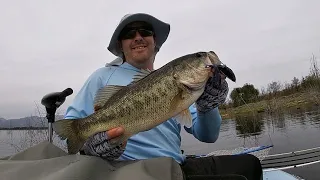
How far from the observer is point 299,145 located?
1705 cm

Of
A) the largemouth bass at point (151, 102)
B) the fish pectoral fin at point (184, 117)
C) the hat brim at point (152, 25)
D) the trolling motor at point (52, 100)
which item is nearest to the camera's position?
the largemouth bass at point (151, 102)

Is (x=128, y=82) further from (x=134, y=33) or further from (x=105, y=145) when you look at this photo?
(x=105, y=145)

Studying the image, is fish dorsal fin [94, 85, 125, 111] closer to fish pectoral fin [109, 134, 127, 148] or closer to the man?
the man

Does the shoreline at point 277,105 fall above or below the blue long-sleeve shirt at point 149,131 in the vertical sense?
below

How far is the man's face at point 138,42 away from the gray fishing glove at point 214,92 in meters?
1.14

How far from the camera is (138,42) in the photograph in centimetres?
401

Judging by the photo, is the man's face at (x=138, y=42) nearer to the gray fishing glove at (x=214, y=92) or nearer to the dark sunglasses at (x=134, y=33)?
the dark sunglasses at (x=134, y=33)

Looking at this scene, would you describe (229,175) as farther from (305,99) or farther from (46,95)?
(305,99)

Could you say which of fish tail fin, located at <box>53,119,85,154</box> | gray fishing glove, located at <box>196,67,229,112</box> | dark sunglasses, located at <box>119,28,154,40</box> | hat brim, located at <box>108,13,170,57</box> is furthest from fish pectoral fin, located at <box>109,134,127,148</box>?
hat brim, located at <box>108,13,170,57</box>

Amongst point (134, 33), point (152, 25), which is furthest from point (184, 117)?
point (152, 25)

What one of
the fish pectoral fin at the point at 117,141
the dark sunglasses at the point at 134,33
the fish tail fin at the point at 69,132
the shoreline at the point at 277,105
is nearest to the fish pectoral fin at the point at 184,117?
the fish pectoral fin at the point at 117,141

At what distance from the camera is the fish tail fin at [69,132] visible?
304 centimetres

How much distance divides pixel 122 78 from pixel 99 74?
29 centimetres

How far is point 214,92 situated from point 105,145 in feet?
3.71
